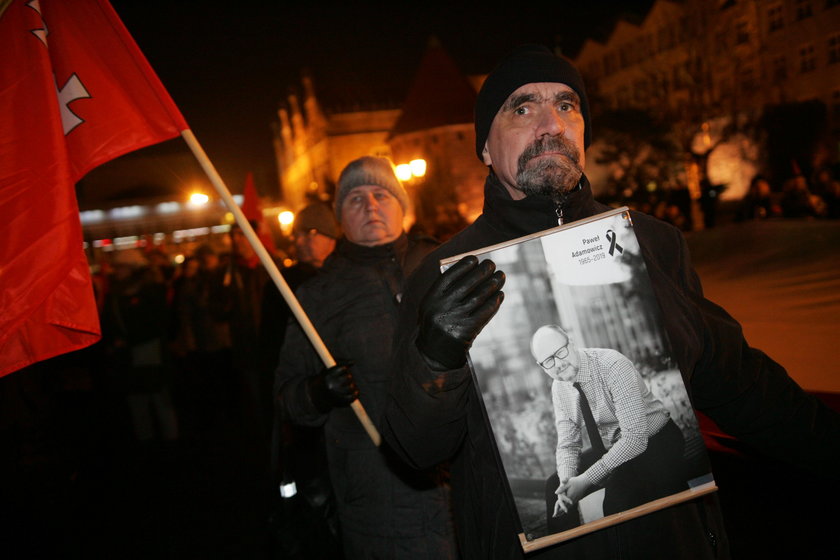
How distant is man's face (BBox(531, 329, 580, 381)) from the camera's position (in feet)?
4.89

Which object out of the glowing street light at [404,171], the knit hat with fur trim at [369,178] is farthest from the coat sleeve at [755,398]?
the glowing street light at [404,171]

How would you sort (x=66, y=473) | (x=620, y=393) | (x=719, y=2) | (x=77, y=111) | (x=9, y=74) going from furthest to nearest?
(x=719, y=2), (x=66, y=473), (x=77, y=111), (x=9, y=74), (x=620, y=393)

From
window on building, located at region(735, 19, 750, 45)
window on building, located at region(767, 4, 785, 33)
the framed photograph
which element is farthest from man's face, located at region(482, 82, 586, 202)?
window on building, located at region(767, 4, 785, 33)

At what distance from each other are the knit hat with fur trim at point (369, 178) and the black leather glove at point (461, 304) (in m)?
1.82

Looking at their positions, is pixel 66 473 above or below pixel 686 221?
above

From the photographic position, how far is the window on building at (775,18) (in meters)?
32.0

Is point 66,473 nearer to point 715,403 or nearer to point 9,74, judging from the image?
point 9,74

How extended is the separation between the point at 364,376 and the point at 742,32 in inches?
1224

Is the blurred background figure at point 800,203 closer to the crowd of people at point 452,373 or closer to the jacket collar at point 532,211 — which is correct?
the crowd of people at point 452,373

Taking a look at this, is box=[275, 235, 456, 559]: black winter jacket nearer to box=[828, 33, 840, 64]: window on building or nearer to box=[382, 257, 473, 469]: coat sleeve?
box=[382, 257, 473, 469]: coat sleeve

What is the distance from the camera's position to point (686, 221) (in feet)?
71.3

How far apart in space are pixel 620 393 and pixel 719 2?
30.1 metres

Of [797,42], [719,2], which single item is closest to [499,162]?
[719,2]

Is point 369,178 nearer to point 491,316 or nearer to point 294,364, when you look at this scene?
point 294,364
